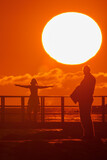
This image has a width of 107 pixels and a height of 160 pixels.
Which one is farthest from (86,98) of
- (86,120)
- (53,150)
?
(53,150)

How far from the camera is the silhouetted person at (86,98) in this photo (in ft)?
39.3

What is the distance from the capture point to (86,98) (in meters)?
12.2

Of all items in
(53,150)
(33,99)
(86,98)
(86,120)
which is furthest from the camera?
(33,99)

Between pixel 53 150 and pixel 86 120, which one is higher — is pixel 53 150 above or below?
below

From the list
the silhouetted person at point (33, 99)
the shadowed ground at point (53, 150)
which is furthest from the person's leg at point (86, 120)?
the silhouetted person at point (33, 99)

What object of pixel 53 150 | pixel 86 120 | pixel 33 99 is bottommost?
pixel 53 150

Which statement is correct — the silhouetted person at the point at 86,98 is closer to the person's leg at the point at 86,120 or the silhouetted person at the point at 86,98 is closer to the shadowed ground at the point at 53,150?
the person's leg at the point at 86,120

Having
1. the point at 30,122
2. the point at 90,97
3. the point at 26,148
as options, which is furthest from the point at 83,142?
the point at 30,122

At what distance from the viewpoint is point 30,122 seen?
1919 centimetres

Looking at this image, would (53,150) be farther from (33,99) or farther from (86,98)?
(33,99)

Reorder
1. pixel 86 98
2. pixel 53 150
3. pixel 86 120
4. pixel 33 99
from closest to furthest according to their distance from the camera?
pixel 53 150 < pixel 86 120 < pixel 86 98 < pixel 33 99

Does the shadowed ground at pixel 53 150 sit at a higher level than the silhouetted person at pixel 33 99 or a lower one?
lower

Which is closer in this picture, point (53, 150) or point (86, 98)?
point (53, 150)

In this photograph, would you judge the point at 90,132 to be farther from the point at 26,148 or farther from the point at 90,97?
the point at 26,148
